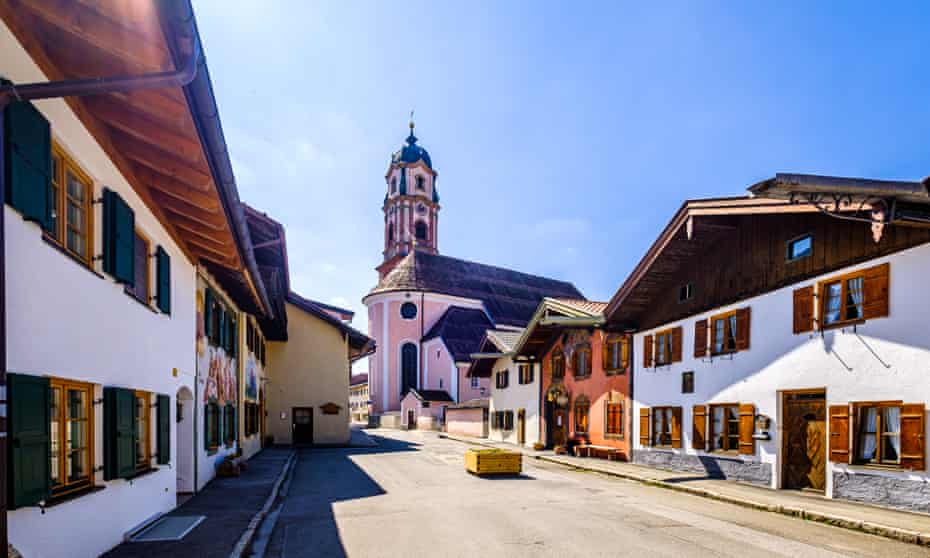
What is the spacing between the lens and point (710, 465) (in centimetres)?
1623

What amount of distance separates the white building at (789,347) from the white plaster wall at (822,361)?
3cm

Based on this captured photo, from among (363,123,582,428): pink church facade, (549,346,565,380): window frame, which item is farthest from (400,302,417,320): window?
(549,346,565,380): window frame

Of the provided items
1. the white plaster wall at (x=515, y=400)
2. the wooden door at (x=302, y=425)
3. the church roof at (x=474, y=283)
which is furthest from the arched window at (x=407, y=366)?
the wooden door at (x=302, y=425)

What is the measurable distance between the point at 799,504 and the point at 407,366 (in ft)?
156

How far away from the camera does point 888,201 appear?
392 inches

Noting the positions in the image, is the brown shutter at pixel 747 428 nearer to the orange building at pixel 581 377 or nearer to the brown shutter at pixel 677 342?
the brown shutter at pixel 677 342

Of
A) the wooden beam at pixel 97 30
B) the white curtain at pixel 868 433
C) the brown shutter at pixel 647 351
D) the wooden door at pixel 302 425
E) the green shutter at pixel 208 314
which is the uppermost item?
the wooden beam at pixel 97 30

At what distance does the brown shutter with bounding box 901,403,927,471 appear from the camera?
10.2 meters

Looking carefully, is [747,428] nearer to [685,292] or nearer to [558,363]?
[685,292]

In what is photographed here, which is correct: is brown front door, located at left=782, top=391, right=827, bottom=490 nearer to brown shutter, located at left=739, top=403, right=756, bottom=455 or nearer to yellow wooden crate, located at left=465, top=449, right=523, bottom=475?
brown shutter, located at left=739, top=403, right=756, bottom=455

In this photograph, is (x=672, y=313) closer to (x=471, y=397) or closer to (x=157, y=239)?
(x=157, y=239)

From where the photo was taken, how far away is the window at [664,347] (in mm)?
18906

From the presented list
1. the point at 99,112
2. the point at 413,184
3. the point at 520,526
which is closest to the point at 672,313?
the point at 520,526

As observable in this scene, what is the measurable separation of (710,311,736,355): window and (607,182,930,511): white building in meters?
0.04
